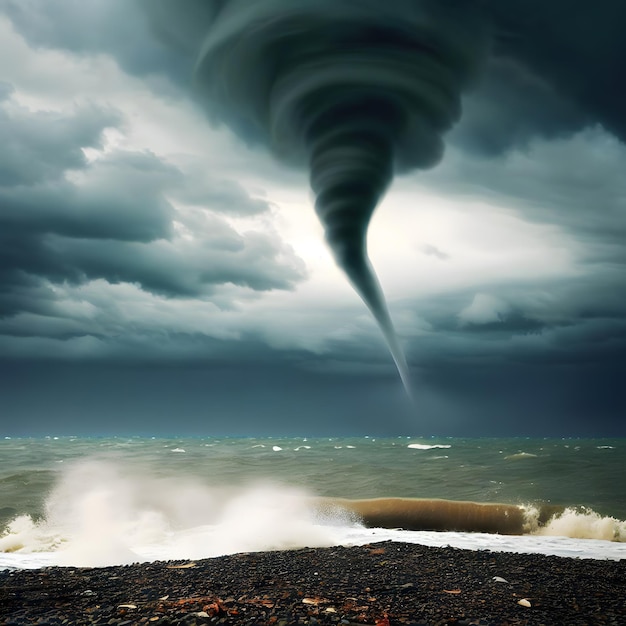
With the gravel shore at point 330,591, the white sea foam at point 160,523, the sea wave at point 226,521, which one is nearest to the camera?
the gravel shore at point 330,591

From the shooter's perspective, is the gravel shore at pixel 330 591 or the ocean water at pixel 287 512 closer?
the gravel shore at pixel 330 591

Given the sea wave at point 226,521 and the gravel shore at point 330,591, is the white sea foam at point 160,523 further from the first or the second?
the gravel shore at point 330,591

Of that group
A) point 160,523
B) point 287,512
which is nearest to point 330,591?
point 287,512

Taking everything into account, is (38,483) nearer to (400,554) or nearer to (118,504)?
(118,504)

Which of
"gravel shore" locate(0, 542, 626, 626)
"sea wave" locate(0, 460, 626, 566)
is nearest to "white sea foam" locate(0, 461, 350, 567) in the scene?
"sea wave" locate(0, 460, 626, 566)

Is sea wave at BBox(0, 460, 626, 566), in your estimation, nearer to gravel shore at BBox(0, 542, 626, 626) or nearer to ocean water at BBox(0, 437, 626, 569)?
ocean water at BBox(0, 437, 626, 569)

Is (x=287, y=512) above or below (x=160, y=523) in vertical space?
above

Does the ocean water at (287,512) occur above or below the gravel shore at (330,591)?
below

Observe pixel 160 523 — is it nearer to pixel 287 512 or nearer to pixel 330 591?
pixel 287 512

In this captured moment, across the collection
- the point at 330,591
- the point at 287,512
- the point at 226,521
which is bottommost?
the point at 226,521

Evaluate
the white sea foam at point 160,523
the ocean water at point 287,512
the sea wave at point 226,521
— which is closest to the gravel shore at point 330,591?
the ocean water at point 287,512
